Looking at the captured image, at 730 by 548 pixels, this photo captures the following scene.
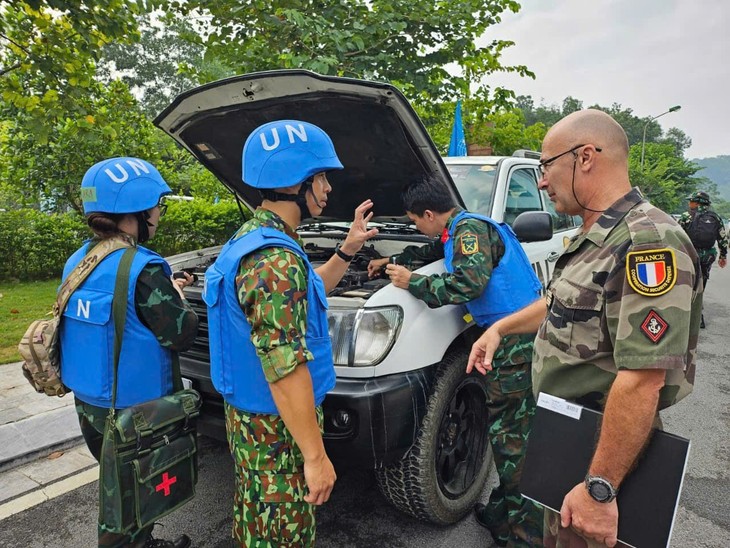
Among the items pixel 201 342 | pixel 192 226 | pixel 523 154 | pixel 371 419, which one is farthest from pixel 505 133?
pixel 371 419

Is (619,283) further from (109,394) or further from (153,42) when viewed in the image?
(153,42)

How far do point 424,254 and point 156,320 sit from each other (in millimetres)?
1623

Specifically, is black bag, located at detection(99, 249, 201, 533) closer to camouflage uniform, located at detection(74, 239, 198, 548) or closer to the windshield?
camouflage uniform, located at detection(74, 239, 198, 548)

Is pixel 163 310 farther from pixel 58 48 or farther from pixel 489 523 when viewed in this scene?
pixel 58 48

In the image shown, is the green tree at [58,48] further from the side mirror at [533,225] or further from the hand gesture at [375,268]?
the side mirror at [533,225]

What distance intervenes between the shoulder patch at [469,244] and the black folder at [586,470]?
3.24 ft

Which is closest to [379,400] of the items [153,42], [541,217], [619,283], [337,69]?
[619,283]

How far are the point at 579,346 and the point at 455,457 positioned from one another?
5.07ft

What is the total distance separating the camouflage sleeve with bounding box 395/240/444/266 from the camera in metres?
2.96

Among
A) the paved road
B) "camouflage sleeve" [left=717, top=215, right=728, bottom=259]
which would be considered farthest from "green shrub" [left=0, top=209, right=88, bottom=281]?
"camouflage sleeve" [left=717, top=215, right=728, bottom=259]

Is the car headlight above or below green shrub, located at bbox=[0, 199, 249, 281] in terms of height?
below

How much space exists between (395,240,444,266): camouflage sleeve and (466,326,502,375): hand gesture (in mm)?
869

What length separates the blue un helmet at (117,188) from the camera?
1902 mm

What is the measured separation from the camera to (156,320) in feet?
6.16
